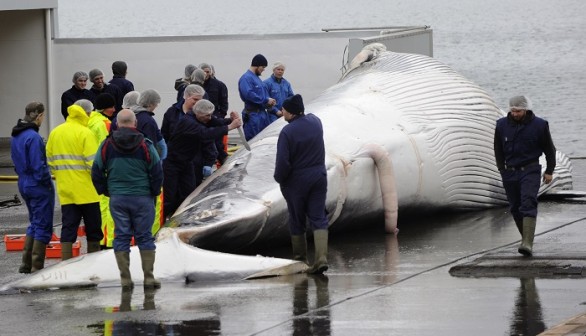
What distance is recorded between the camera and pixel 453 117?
16891 mm

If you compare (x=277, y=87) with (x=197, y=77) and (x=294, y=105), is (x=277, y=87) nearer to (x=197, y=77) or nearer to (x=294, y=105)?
(x=197, y=77)

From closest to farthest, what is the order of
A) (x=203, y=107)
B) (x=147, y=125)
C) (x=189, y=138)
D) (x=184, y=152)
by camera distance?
(x=147, y=125), (x=203, y=107), (x=189, y=138), (x=184, y=152)

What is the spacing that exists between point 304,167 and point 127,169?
187cm

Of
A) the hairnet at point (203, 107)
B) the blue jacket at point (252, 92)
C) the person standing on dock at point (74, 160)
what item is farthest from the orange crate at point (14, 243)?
the blue jacket at point (252, 92)

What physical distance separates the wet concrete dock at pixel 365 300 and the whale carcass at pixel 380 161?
695 millimetres

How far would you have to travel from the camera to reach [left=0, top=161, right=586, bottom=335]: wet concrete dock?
34.9 feet

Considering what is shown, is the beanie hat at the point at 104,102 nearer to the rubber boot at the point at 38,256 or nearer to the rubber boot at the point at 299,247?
the rubber boot at the point at 38,256

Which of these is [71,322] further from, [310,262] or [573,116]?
[573,116]

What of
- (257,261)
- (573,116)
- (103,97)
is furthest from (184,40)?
(573,116)

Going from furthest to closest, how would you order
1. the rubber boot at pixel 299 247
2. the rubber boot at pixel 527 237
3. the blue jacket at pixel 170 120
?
the blue jacket at pixel 170 120 < the rubber boot at pixel 299 247 < the rubber boot at pixel 527 237

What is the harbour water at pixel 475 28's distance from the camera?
58863 millimetres

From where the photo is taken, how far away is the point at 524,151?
13.8 m

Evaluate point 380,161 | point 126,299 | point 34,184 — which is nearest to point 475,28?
point 380,161

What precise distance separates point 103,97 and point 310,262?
2.94 m
